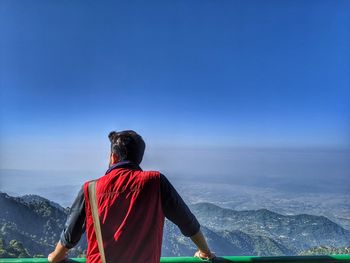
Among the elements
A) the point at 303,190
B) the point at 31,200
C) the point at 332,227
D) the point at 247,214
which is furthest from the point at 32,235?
the point at 303,190

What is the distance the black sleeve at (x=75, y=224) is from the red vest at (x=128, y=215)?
0.09 meters

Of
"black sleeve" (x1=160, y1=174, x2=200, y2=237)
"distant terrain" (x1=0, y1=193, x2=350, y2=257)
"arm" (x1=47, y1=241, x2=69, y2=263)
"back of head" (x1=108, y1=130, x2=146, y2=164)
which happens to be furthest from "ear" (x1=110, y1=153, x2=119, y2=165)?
"distant terrain" (x1=0, y1=193, x2=350, y2=257)

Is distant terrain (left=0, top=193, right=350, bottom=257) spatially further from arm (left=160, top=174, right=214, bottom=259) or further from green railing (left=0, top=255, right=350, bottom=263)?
arm (left=160, top=174, right=214, bottom=259)

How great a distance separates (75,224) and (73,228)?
3 cm

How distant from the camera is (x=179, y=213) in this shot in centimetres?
197

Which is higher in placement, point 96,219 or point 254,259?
point 96,219

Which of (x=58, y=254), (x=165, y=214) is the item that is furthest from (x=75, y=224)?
(x=165, y=214)

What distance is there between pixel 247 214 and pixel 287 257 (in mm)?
32082

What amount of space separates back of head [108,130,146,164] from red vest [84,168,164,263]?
0.54ft

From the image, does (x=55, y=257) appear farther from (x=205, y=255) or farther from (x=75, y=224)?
(x=205, y=255)

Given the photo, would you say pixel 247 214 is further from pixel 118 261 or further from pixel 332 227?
pixel 118 261

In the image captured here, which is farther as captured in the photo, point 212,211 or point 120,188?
point 212,211

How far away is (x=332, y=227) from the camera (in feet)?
77.9

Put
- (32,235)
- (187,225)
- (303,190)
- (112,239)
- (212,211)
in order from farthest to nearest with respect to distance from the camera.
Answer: (303,190)
(212,211)
(32,235)
(187,225)
(112,239)
